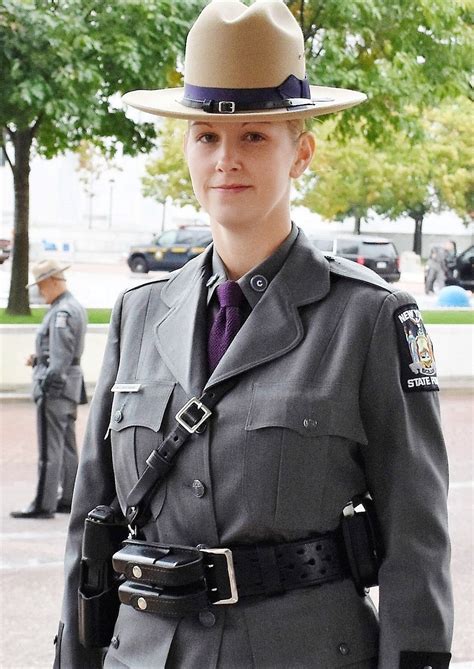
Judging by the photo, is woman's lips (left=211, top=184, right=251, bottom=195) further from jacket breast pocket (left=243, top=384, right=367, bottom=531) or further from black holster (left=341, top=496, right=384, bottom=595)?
black holster (left=341, top=496, right=384, bottom=595)

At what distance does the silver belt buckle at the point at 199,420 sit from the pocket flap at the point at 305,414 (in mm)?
71

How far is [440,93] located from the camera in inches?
476

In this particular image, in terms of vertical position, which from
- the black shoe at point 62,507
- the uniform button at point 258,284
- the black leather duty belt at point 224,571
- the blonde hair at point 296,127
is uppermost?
the blonde hair at point 296,127

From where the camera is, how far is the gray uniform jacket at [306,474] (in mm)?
1775

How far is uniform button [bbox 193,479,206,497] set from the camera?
5.90ft

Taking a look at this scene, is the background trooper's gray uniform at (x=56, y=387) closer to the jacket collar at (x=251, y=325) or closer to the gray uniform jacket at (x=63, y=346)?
the gray uniform jacket at (x=63, y=346)

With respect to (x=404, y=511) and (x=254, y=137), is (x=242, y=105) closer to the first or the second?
(x=254, y=137)

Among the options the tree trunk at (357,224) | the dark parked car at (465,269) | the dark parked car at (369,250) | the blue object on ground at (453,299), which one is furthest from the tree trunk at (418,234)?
the blue object on ground at (453,299)

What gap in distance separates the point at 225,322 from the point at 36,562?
4.10 m

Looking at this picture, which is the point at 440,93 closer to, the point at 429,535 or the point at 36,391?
the point at 36,391

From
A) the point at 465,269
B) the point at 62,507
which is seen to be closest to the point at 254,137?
the point at 62,507

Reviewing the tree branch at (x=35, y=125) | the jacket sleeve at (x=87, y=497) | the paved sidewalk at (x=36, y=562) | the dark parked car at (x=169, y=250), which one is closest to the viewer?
the jacket sleeve at (x=87, y=497)

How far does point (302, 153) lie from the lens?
1.95 meters

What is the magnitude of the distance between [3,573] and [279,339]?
4.11 metres
